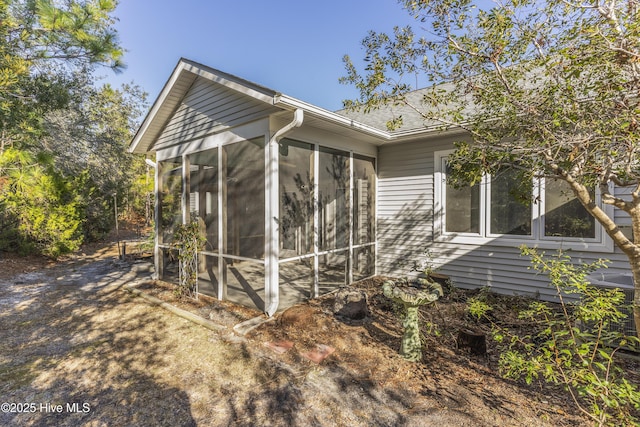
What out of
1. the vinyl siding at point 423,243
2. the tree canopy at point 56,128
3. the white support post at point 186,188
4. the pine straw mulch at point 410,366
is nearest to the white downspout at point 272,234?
the pine straw mulch at point 410,366

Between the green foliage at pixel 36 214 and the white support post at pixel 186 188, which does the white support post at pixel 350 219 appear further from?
the green foliage at pixel 36 214

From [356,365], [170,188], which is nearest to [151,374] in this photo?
[356,365]

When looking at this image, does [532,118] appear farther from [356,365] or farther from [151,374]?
[151,374]

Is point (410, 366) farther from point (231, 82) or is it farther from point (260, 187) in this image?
point (231, 82)

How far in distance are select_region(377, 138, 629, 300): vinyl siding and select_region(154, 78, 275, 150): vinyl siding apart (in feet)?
10.7

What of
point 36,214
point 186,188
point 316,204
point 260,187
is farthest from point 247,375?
point 36,214

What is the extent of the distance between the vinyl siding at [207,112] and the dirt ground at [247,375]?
313cm

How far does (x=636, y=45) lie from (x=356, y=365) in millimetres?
3582

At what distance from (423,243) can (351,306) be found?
2642 mm

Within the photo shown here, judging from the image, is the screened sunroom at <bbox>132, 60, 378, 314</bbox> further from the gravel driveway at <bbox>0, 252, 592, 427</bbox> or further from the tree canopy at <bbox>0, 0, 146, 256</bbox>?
the tree canopy at <bbox>0, 0, 146, 256</bbox>

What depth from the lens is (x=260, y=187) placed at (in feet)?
14.5

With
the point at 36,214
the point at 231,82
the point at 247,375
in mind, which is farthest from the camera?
the point at 36,214

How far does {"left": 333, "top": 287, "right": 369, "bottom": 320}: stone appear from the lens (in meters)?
4.12

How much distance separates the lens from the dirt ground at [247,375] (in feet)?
7.72
